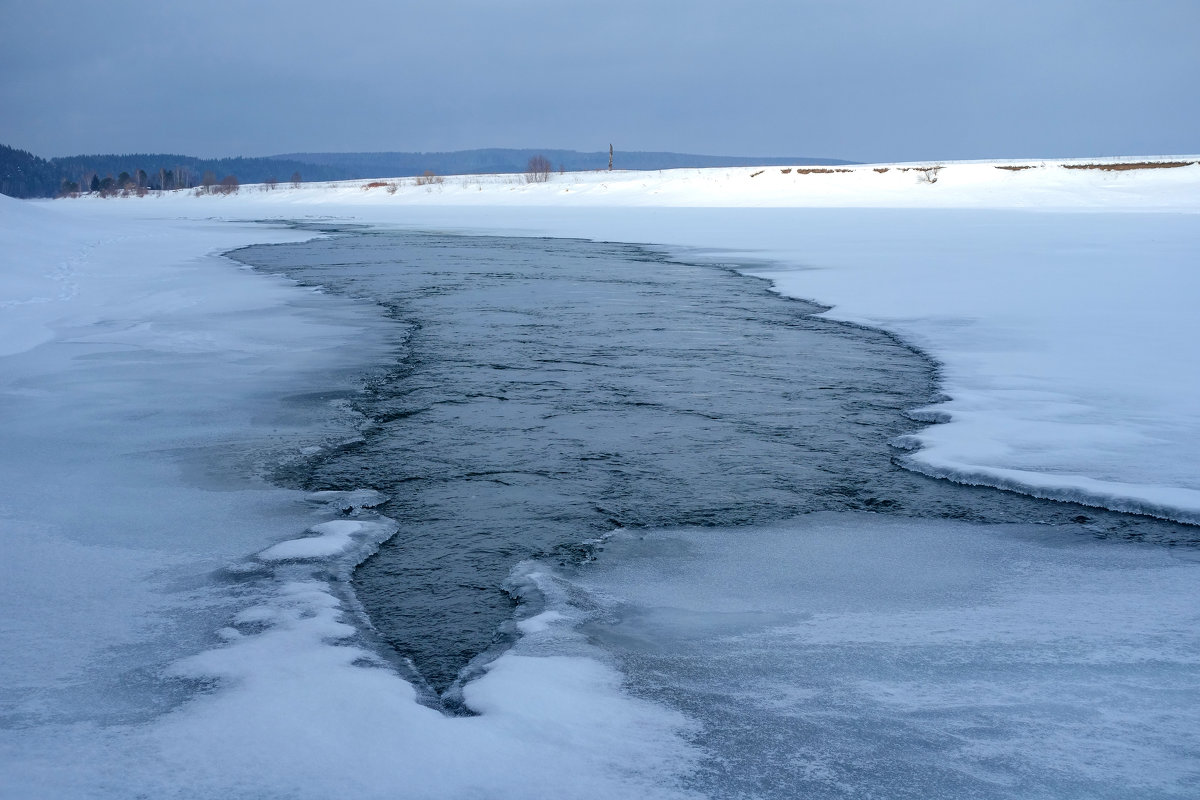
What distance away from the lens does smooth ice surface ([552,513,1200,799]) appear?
2.44m

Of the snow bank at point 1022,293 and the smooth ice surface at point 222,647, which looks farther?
the snow bank at point 1022,293

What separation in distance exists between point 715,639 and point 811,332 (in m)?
6.24

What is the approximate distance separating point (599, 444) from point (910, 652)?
101 inches

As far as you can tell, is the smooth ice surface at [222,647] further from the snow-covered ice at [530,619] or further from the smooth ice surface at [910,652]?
the smooth ice surface at [910,652]

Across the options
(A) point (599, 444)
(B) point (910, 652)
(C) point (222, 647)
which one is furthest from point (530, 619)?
(A) point (599, 444)

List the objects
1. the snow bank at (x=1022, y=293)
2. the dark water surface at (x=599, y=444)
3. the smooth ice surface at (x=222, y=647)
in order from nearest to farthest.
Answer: the smooth ice surface at (x=222, y=647) < the dark water surface at (x=599, y=444) < the snow bank at (x=1022, y=293)

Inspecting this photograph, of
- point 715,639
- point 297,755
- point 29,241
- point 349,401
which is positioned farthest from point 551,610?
point 29,241

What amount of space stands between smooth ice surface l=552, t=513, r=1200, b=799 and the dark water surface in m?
0.32

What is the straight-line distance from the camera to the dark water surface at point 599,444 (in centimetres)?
387

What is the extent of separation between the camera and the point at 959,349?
809 cm

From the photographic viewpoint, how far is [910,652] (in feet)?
10.0

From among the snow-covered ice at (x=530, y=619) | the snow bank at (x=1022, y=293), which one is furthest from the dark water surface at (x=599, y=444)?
the snow bank at (x=1022, y=293)

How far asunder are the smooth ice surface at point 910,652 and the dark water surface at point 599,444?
32 cm

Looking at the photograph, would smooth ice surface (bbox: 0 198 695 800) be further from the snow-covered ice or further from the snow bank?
the snow bank
